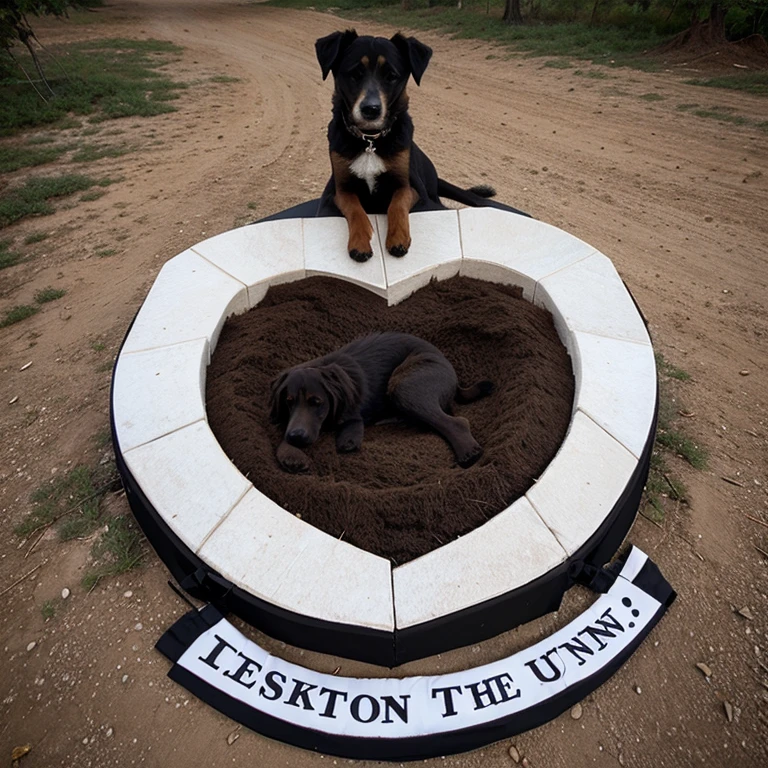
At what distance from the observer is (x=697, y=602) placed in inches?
105

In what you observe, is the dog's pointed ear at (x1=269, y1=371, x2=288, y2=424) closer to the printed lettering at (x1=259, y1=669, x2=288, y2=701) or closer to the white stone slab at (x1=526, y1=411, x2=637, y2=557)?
the printed lettering at (x1=259, y1=669, x2=288, y2=701)

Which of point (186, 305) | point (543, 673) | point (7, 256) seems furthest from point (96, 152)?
point (543, 673)

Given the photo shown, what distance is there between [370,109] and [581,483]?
278 cm

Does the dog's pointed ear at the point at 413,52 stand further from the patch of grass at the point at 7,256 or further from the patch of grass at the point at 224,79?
the patch of grass at the point at 224,79

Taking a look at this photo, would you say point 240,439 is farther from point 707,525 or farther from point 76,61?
point 76,61

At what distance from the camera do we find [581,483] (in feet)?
8.86

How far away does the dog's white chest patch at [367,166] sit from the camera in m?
4.20

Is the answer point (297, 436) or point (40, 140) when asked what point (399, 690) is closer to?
point (297, 436)

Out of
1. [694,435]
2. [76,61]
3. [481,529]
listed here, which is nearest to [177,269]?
[481,529]

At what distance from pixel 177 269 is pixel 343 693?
3283 millimetres

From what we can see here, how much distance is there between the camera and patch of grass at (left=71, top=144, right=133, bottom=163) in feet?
28.3

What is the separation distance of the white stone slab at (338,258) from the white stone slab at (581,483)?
6.52 ft

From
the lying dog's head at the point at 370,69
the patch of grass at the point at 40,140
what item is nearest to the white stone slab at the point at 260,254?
the lying dog's head at the point at 370,69

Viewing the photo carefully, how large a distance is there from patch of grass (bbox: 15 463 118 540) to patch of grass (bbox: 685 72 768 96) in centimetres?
1285
